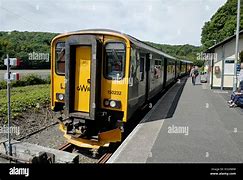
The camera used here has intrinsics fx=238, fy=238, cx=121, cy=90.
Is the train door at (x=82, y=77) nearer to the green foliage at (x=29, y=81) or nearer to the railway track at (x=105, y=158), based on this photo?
the railway track at (x=105, y=158)

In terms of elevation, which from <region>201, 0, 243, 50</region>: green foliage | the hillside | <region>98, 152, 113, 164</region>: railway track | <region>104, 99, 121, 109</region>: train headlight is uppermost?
<region>201, 0, 243, 50</region>: green foliage

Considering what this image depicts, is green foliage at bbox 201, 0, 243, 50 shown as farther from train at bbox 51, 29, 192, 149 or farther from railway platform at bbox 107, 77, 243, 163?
train at bbox 51, 29, 192, 149

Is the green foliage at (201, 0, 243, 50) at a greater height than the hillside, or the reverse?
the green foliage at (201, 0, 243, 50)

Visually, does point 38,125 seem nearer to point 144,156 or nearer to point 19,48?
point 144,156

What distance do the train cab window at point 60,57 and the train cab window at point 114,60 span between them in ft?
4.75

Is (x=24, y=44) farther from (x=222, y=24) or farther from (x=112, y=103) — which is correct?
(x=222, y=24)

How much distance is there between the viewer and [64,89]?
706cm

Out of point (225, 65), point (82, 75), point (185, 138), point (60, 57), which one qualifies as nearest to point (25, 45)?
point (225, 65)

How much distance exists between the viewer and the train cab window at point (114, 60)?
6.40 metres

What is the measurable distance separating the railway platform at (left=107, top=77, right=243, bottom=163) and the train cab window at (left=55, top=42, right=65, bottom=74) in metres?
2.87

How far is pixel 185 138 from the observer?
6.36m

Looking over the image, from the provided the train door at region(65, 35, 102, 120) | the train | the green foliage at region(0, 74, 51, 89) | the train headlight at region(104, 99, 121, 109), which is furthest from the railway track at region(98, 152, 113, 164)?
the green foliage at region(0, 74, 51, 89)

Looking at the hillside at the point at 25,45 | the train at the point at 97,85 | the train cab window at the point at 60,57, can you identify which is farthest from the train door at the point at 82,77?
the hillside at the point at 25,45

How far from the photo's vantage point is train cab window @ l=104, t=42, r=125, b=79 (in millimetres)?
6398
